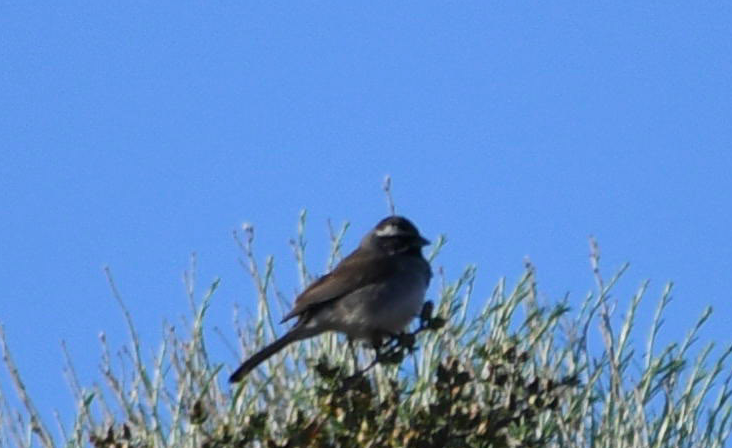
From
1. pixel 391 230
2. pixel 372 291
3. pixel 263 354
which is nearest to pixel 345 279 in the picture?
pixel 372 291

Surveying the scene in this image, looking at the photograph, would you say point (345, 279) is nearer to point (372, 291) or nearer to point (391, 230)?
point (372, 291)

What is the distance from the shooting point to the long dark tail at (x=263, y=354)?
5766 millimetres

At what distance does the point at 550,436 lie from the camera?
5.66 metres

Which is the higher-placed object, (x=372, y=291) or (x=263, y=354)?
(x=372, y=291)

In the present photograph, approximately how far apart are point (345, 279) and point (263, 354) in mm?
858

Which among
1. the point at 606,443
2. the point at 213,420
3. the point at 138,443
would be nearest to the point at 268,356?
the point at 213,420

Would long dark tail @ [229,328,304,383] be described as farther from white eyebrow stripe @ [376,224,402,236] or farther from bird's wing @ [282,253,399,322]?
white eyebrow stripe @ [376,224,402,236]

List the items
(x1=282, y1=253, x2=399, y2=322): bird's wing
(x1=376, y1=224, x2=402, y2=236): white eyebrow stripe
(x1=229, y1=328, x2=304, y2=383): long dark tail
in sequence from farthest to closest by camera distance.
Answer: (x1=376, y1=224, x2=402, y2=236): white eyebrow stripe, (x1=282, y1=253, x2=399, y2=322): bird's wing, (x1=229, y1=328, x2=304, y2=383): long dark tail

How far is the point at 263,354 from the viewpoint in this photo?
19.4ft

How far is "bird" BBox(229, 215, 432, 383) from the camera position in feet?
20.9

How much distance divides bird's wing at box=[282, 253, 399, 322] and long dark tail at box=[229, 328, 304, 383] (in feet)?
0.26

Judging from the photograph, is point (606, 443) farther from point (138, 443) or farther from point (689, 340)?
point (138, 443)

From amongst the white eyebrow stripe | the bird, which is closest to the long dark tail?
the bird

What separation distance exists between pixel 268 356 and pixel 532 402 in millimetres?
1324
